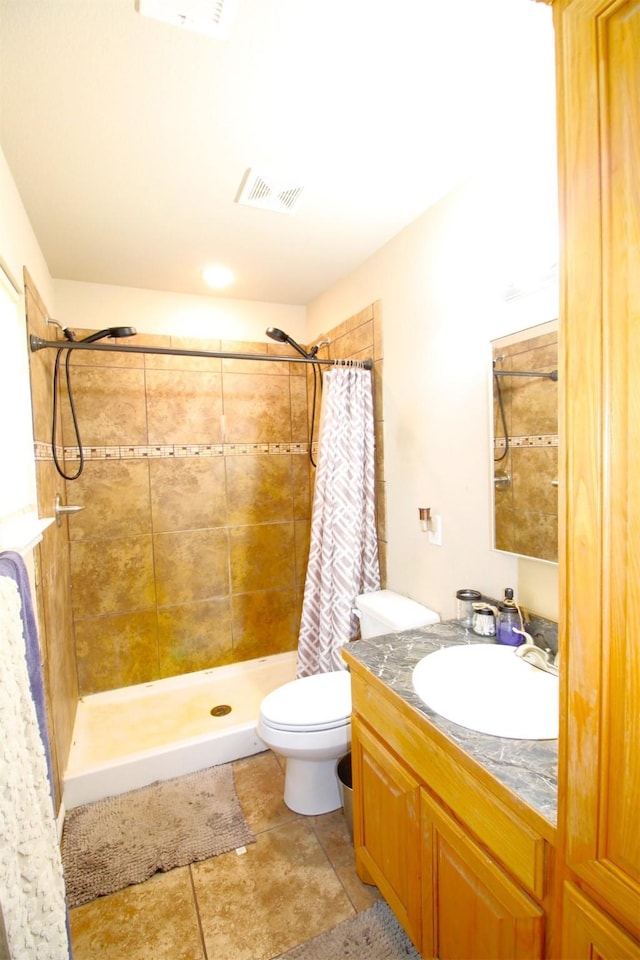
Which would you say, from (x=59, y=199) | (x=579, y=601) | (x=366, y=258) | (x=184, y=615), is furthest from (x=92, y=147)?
(x=184, y=615)

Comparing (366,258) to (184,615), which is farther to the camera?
(184,615)

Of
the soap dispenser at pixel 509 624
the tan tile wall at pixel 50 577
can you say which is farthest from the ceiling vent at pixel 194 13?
the soap dispenser at pixel 509 624

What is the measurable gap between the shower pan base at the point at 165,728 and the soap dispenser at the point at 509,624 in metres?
1.40

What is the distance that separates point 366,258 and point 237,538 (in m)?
1.79

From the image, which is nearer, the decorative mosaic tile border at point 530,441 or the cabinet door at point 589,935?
the cabinet door at point 589,935

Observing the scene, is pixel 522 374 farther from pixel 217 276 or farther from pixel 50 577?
pixel 50 577

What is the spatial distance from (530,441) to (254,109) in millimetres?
1271

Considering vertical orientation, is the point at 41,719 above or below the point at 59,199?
below

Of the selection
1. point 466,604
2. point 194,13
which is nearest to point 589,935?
point 466,604

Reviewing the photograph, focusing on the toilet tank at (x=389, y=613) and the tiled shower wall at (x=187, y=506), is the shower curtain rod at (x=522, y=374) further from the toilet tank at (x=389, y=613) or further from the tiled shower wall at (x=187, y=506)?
the toilet tank at (x=389, y=613)

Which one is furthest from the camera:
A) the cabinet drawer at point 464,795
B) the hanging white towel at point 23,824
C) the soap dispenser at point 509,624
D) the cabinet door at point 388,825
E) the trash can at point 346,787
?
the trash can at point 346,787

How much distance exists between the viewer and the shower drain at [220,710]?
7.79 feet

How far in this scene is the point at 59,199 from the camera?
165cm

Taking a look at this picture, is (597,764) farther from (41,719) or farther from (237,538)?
(237,538)
